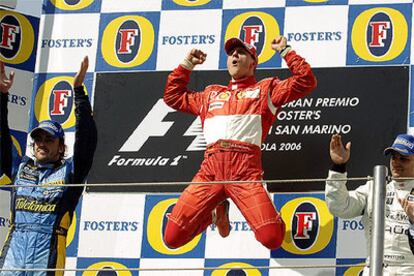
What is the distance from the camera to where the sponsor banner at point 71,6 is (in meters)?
6.71

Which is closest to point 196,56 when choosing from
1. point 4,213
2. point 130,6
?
point 130,6

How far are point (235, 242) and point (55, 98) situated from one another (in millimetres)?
1366

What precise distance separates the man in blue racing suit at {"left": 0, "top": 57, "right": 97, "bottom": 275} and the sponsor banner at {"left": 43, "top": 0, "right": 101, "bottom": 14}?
81 centimetres

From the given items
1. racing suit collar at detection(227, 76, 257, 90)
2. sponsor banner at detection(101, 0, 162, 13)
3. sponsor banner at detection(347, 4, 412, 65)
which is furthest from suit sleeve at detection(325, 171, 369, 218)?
sponsor banner at detection(101, 0, 162, 13)

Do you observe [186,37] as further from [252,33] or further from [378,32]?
[378,32]

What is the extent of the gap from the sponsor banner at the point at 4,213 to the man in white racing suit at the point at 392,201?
1956mm

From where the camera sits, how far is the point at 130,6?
21.8ft

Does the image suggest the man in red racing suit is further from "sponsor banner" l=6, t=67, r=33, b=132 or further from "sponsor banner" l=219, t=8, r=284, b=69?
"sponsor banner" l=6, t=67, r=33, b=132

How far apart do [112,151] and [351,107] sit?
129 cm

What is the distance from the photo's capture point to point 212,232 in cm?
609

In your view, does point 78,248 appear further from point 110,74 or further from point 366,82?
point 366,82

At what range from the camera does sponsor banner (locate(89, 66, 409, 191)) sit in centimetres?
600

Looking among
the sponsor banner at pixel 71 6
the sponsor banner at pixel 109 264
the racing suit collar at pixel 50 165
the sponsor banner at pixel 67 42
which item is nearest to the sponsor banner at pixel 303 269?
the sponsor banner at pixel 109 264

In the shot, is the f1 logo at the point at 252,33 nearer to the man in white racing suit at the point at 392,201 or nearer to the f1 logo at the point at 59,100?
the f1 logo at the point at 59,100
